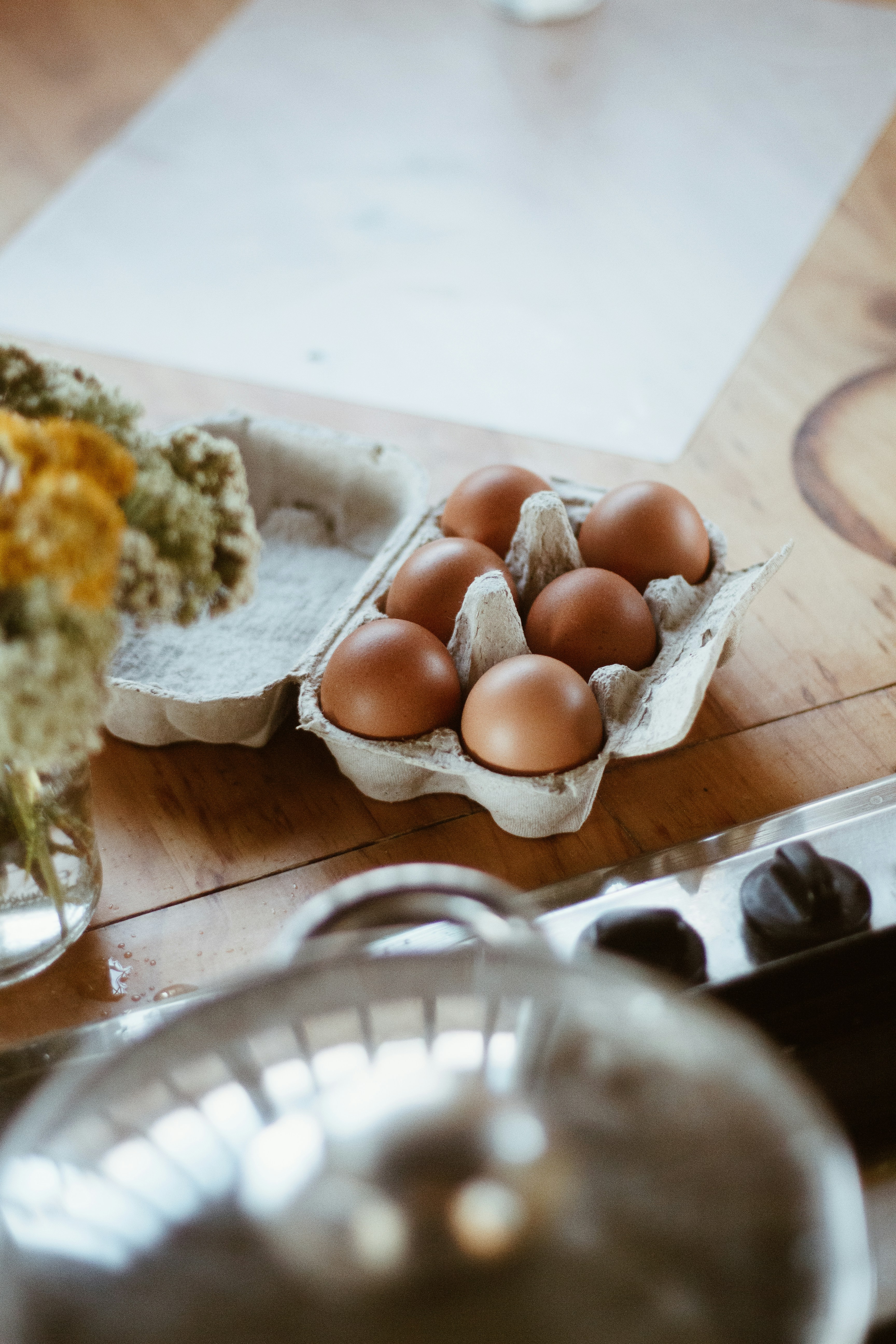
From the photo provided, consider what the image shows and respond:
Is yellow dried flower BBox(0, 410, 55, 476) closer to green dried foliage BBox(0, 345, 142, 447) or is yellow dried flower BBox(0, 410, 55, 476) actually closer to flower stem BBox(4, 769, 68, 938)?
green dried foliage BBox(0, 345, 142, 447)

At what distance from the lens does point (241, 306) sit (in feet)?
3.62

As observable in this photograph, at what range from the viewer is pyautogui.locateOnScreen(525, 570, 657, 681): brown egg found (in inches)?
24.7

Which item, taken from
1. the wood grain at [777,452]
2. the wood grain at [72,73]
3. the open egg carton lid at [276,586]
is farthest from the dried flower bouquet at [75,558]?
the wood grain at [72,73]

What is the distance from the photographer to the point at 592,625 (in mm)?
628

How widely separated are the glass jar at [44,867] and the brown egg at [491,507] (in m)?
0.27

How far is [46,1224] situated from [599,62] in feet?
5.14

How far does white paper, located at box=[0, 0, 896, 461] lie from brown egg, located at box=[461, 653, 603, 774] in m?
0.39

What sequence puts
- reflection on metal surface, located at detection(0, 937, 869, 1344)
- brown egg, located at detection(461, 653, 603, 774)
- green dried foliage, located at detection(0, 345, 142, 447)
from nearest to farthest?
reflection on metal surface, located at detection(0, 937, 869, 1344), green dried foliage, located at detection(0, 345, 142, 447), brown egg, located at detection(461, 653, 603, 774)

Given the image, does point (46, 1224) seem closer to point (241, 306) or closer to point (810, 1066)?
point (810, 1066)

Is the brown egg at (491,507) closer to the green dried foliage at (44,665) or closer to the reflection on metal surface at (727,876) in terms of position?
the reflection on metal surface at (727,876)

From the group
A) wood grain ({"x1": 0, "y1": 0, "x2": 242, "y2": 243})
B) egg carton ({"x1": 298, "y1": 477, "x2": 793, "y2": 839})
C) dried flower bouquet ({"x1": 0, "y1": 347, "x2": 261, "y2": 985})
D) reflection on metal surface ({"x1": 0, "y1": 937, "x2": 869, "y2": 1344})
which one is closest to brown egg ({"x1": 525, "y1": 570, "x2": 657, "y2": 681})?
egg carton ({"x1": 298, "y1": 477, "x2": 793, "y2": 839})

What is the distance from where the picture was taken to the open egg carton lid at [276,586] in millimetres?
645

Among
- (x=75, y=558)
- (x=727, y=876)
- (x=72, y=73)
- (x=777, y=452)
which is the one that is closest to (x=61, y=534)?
(x=75, y=558)

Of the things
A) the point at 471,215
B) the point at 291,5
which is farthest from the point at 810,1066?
the point at 291,5
